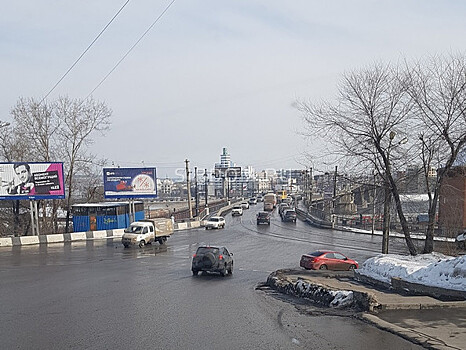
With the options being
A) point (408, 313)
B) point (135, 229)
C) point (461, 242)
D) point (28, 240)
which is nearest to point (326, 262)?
point (461, 242)

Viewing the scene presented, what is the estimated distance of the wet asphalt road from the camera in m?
11.2

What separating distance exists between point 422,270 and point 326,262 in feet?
35.5

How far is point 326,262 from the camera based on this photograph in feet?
92.7

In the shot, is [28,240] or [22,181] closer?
[28,240]

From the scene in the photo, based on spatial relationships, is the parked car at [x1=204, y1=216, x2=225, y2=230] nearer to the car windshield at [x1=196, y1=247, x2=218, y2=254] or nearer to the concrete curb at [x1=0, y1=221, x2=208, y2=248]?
the concrete curb at [x1=0, y1=221, x2=208, y2=248]

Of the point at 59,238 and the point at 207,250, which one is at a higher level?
the point at 207,250

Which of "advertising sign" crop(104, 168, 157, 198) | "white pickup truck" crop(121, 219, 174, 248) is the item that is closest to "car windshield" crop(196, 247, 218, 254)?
"white pickup truck" crop(121, 219, 174, 248)

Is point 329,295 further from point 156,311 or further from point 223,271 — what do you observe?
point 223,271

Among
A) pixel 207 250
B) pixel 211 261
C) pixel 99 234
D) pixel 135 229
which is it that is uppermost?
pixel 207 250

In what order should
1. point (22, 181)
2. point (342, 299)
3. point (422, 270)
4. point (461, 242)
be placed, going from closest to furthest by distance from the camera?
point (342, 299), point (422, 270), point (461, 242), point (22, 181)

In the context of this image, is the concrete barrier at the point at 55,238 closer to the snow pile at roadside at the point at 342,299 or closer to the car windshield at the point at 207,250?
the car windshield at the point at 207,250

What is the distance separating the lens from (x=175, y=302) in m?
17.1

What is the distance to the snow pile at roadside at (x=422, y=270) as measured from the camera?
15820 millimetres

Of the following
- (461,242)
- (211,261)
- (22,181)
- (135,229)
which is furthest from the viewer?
(22,181)
